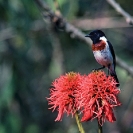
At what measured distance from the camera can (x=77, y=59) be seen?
853cm

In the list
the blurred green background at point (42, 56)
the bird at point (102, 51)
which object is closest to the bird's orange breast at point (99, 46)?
the bird at point (102, 51)

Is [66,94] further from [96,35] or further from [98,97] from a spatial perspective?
[96,35]

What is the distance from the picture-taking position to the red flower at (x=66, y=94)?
318 centimetres

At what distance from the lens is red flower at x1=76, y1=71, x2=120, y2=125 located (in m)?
3.01

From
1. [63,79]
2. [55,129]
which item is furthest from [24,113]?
[63,79]

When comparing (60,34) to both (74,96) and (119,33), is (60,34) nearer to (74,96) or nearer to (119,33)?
(119,33)

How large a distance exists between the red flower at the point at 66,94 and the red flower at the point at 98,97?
0.06 metres

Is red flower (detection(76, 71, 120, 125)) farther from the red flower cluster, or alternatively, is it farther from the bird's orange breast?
the bird's orange breast

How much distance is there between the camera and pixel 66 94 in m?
3.23

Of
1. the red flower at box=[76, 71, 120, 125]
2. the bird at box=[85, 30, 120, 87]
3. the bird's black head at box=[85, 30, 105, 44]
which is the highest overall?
the bird's black head at box=[85, 30, 105, 44]

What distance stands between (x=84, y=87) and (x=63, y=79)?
0.24m

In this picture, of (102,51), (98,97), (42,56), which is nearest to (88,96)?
(98,97)

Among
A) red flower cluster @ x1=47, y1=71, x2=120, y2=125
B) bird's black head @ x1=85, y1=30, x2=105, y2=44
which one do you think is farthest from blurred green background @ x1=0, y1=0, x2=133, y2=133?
red flower cluster @ x1=47, y1=71, x2=120, y2=125

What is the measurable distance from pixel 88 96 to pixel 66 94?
16cm
